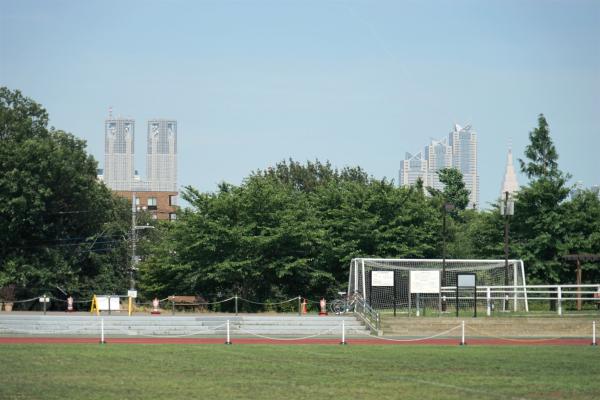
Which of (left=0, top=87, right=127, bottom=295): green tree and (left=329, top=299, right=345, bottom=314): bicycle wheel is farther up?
(left=0, top=87, right=127, bottom=295): green tree

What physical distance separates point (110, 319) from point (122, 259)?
43.2 meters

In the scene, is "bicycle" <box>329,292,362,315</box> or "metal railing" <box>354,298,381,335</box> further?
"bicycle" <box>329,292,362,315</box>

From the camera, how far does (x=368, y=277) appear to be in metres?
49.3

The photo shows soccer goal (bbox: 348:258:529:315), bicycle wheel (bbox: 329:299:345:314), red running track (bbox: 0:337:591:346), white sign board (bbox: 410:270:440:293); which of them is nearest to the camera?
red running track (bbox: 0:337:591:346)

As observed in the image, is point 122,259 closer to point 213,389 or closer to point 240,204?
point 240,204

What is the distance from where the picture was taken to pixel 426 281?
4444 cm

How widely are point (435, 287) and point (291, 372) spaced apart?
2193cm

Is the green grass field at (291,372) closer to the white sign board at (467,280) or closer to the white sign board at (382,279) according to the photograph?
the white sign board at (467,280)

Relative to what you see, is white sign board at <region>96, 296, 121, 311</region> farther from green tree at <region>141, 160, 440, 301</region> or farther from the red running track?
the red running track

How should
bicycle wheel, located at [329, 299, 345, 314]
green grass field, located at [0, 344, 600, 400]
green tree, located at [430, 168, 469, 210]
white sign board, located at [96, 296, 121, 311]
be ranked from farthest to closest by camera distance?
green tree, located at [430, 168, 469, 210]
white sign board, located at [96, 296, 121, 311]
bicycle wheel, located at [329, 299, 345, 314]
green grass field, located at [0, 344, 600, 400]

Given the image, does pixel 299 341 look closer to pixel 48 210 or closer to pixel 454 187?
pixel 48 210

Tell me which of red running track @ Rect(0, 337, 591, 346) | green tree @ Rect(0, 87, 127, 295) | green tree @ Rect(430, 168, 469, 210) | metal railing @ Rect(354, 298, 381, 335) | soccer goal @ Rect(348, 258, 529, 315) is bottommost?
red running track @ Rect(0, 337, 591, 346)

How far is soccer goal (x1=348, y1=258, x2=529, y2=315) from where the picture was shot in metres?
44.5

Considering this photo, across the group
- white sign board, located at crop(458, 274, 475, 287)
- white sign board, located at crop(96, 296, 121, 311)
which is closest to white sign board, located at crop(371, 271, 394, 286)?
white sign board, located at crop(458, 274, 475, 287)
